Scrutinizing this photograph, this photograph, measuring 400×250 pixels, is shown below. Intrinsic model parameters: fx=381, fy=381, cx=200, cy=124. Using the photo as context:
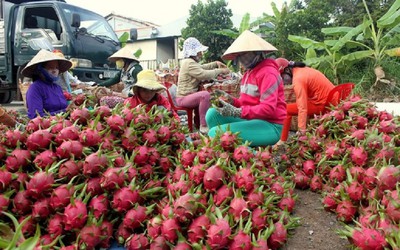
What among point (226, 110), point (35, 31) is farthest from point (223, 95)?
point (35, 31)

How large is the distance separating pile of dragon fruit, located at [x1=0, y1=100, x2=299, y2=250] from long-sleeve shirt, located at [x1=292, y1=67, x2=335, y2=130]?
2.13 m

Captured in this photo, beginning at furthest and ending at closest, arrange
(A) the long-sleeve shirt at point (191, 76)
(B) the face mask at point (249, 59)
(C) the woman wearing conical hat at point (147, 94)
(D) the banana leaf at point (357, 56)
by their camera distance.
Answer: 1. (D) the banana leaf at point (357, 56)
2. (A) the long-sleeve shirt at point (191, 76)
3. (C) the woman wearing conical hat at point (147, 94)
4. (B) the face mask at point (249, 59)

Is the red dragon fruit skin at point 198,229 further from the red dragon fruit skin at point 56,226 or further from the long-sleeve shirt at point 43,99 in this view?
the long-sleeve shirt at point 43,99

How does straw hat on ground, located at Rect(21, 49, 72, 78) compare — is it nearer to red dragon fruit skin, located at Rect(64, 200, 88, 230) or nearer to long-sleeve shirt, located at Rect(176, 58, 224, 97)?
long-sleeve shirt, located at Rect(176, 58, 224, 97)

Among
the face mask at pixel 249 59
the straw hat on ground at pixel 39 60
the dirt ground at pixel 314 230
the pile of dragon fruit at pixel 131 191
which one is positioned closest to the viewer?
the pile of dragon fruit at pixel 131 191

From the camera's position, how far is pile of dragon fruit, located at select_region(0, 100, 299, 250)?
1.54 m

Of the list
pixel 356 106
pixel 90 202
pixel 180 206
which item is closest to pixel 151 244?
pixel 180 206

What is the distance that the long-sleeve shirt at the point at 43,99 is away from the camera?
3646mm

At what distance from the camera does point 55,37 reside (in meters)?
8.16

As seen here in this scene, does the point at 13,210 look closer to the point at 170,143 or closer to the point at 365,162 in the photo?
the point at 170,143

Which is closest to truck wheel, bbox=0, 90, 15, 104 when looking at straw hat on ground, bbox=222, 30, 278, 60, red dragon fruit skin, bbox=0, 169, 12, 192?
straw hat on ground, bbox=222, 30, 278, 60

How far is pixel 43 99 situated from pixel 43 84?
148 mm

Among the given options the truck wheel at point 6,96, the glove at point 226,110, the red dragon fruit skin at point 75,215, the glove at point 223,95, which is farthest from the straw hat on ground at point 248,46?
the truck wheel at point 6,96

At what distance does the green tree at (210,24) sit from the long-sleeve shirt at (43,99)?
1313 centimetres
